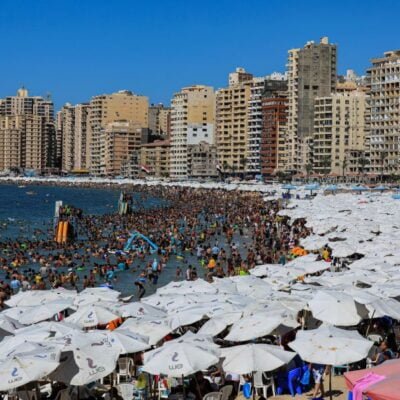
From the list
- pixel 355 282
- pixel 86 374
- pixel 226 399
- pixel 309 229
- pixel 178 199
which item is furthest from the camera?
pixel 178 199

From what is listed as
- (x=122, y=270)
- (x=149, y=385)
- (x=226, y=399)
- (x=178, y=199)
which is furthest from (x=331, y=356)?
(x=178, y=199)

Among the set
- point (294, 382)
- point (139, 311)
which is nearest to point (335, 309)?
point (294, 382)

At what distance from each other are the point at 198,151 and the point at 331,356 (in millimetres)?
143096

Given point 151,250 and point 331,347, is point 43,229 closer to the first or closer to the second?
point 151,250

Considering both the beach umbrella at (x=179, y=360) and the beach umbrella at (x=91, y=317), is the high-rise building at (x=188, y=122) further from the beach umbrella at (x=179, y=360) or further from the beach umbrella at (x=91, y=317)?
the beach umbrella at (x=179, y=360)

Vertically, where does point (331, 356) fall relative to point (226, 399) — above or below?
above

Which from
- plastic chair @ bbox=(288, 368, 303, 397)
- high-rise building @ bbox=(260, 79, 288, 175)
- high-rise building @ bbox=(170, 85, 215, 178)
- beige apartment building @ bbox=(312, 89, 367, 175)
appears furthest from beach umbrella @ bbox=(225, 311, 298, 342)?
high-rise building @ bbox=(170, 85, 215, 178)

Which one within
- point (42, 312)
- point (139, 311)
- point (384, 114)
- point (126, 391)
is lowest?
point (126, 391)

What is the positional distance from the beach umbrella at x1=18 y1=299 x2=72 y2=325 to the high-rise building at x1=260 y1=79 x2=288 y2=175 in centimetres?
12600

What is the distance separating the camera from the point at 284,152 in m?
142

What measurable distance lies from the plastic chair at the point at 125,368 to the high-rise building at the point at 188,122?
142 meters

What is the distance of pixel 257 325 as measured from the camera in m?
14.3

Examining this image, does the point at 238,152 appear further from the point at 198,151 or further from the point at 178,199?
the point at 178,199

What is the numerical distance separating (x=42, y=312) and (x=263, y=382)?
5.22 meters
